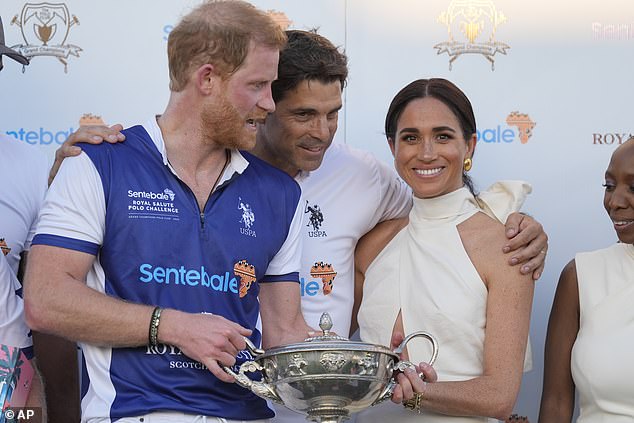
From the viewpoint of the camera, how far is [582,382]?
10.8 feet

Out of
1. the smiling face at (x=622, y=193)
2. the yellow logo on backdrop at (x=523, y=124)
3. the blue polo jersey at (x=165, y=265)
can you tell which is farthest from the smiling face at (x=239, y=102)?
the yellow logo on backdrop at (x=523, y=124)

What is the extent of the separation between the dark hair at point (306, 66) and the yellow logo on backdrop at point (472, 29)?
65cm

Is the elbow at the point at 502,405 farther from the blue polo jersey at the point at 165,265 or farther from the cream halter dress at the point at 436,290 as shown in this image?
the blue polo jersey at the point at 165,265

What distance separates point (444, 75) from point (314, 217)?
80cm


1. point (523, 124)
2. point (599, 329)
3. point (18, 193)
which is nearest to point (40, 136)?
point (18, 193)

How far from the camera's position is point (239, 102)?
9.59 ft

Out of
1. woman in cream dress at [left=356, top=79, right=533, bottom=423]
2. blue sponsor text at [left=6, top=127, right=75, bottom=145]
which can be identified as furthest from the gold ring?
blue sponsor text at [left=6, top=127, right=75, bottom=145]

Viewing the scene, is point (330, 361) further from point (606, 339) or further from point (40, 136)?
point (40, 136)

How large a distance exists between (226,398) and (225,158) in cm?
61

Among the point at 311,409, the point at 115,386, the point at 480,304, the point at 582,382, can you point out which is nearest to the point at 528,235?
the point at 480,304

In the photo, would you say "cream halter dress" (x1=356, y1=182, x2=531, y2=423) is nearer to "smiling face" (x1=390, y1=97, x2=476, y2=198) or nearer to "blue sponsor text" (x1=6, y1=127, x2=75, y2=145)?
"smiling face" (x1=390, y1=97, x2=476, y2=198)

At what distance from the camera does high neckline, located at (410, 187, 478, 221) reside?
10.9 feet

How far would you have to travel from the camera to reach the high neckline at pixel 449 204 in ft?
10.9

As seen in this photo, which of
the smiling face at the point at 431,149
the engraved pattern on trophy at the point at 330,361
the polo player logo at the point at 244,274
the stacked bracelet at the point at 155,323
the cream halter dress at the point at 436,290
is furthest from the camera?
the smiling face at the point at 431,149
